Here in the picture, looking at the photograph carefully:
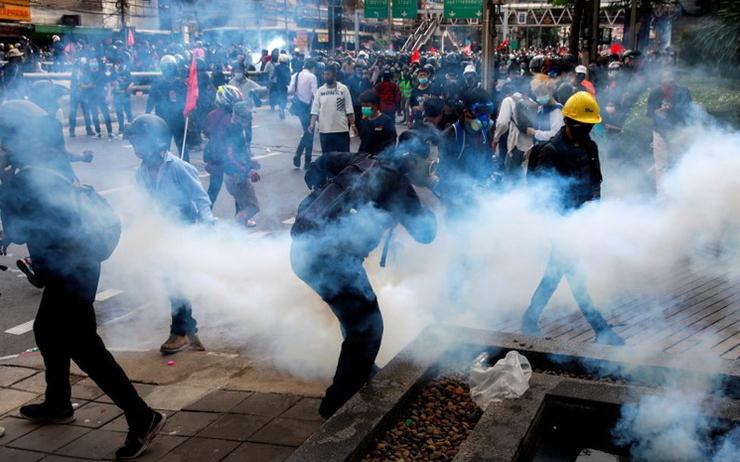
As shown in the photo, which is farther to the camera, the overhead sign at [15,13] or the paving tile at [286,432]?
the overhead sign at [15,13]

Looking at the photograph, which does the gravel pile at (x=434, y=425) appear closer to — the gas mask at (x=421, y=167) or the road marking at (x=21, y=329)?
the gas mask at (x=421, y=167)

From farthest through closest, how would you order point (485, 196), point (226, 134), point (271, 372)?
point (226, 134), point (485, 196), point (271, 372)

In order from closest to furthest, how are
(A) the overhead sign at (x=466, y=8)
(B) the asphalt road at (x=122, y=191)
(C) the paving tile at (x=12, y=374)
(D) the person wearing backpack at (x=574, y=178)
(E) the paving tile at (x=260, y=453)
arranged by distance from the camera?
1. (E) the paving tile at (x=260, y=453)
2. (C) the paving tile at (x=12, y=374)
3. (D) the person wearing backpack at (x=574, y=178)
4. (B) the asphalt road at (x=122, y=191)
5. (A) the overhead sign at (x=466, y=8)

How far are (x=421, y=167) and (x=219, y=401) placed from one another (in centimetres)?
176

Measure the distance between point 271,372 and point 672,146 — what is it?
5.33 m

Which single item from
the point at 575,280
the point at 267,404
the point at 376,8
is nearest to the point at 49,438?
the point at 267,404

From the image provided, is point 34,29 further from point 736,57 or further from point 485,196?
point 485,196

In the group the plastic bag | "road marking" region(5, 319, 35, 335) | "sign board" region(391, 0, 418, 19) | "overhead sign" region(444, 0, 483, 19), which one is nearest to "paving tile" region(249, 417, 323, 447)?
the plastic bag

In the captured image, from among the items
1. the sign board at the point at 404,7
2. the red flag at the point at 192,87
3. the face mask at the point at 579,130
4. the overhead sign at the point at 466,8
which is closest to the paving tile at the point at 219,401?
the face mask at the point at 579,130

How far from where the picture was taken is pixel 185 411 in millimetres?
4523

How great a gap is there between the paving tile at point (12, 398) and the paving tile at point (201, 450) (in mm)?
1275

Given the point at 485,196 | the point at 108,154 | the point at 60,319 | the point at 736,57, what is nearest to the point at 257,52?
the point at 108,154

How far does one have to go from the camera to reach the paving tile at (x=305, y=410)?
436 cm

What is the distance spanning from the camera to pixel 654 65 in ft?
56.0
